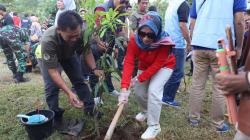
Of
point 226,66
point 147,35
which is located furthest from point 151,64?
point 226,66

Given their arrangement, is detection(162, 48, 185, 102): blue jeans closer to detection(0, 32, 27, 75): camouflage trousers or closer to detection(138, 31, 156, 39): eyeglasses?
detection(138, 31, 156, 39): eyeglasses

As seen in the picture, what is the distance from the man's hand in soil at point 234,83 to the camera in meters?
1.59

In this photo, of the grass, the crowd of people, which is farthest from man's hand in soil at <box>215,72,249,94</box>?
the grass

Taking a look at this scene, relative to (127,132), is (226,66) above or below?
above

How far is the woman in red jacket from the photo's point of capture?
11.0ft

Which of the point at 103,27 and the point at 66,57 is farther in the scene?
the point at 66,57

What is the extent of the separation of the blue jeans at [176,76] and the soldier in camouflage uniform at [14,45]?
385 centimetres

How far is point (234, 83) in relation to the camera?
161 centimetres

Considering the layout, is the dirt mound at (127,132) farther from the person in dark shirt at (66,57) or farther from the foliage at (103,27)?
the foliage at (103,27)

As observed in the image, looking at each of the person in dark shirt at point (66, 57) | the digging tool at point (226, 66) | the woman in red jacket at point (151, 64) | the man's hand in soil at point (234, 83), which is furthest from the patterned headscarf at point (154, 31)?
the man's hand in soil at point (234, 83)

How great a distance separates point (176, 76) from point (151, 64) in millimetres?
1264

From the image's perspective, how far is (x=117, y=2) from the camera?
473cm

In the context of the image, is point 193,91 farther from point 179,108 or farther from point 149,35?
point 149,35

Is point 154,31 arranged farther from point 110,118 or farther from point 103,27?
point 110,118
